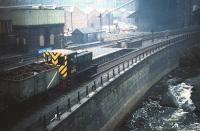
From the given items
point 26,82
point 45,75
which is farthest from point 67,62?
point 26,82

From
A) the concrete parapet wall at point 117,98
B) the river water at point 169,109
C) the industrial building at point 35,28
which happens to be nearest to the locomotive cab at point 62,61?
the concrete parapet wall at point 117,98

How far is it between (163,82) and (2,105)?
3136cm

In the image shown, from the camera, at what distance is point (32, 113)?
70.8ft

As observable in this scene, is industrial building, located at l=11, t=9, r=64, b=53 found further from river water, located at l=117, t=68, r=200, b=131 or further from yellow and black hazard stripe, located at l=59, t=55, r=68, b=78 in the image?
yellow and black hazard stripe, located at l=59, t=55, r=68, b=78

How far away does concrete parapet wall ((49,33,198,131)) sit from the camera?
22.0m

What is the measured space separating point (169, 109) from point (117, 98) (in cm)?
792

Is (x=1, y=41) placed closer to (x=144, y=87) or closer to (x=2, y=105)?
Result: (x=144, y=87)

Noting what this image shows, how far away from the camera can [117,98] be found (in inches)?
1193

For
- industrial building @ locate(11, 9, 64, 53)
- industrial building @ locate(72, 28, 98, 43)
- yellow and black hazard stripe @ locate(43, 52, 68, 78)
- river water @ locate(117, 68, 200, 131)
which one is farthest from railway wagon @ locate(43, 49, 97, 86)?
industrial building @ locate(72, 28, 98, 43)

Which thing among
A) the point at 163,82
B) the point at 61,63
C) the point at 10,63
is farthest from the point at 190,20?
the point at 61,63

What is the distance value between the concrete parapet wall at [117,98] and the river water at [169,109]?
1.01 meters

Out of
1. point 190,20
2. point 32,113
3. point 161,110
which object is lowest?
point 161,110

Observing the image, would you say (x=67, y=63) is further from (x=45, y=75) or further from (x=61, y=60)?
(x=45, y=75)

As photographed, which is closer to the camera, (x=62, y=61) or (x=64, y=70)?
(x=64, y=70)
